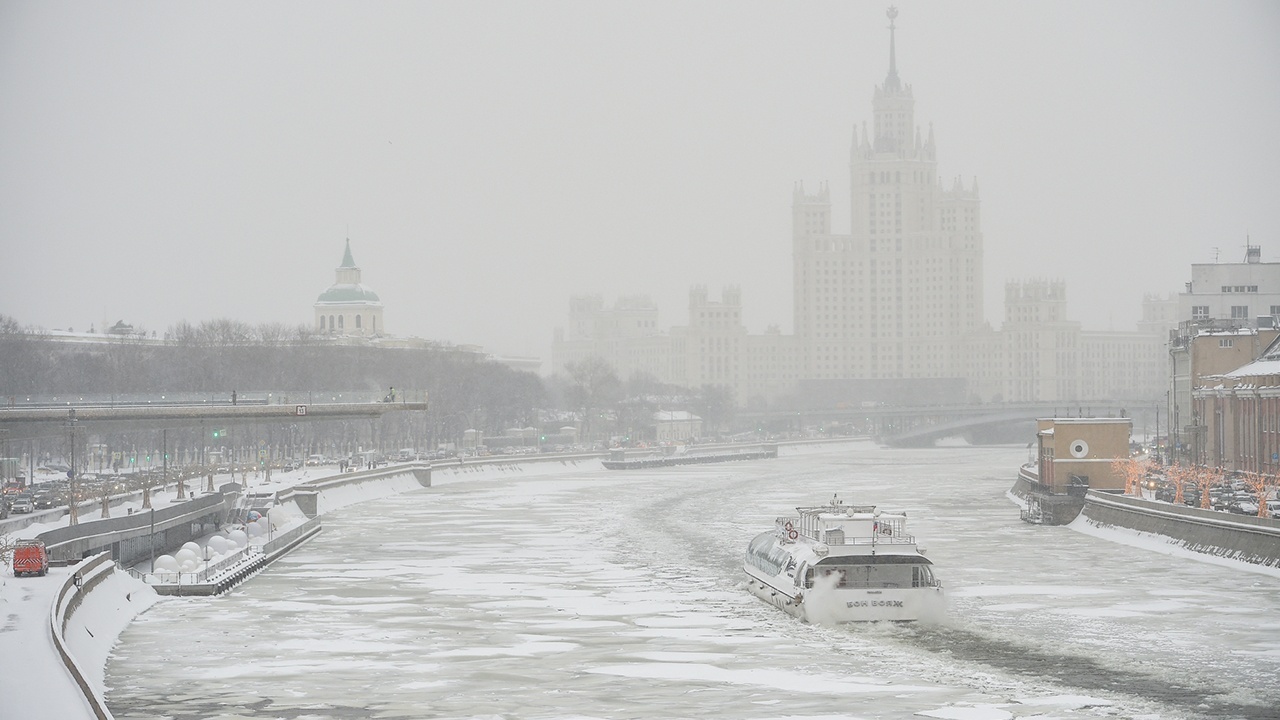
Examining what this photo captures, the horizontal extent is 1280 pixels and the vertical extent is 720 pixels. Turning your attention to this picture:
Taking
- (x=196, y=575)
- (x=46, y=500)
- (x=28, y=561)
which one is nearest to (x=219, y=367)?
(x=46, y=500)

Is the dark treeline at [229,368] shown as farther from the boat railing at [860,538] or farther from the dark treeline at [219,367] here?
the boat railing at [860,538]

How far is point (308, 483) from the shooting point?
341 ft

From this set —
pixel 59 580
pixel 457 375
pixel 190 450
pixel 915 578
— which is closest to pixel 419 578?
pixel 59 580

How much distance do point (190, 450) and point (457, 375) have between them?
132 ft

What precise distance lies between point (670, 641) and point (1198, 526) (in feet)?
103

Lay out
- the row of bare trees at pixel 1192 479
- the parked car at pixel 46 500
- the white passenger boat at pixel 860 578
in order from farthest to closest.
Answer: the parked car at pixel 46 500 < the row of bare trees at pixel 1192 479 < the white passenger boat at pixel 860 578

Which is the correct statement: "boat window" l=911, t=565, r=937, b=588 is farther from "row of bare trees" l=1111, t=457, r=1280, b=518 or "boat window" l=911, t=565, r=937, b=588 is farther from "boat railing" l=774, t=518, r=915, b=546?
"row of bare trees" l=1111, t=457, r=1280, b=518

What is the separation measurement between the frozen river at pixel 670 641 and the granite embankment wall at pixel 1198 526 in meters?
1.28

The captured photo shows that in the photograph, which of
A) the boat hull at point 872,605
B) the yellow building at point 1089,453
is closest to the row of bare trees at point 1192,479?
the yellow building at point 1089,453

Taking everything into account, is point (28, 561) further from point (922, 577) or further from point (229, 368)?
point (229, 368)

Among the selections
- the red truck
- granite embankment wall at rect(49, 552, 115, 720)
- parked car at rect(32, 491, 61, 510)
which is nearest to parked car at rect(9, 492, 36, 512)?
parked car at rect(32, 491, 61, 510)

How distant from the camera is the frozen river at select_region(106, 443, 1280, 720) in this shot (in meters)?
36.9

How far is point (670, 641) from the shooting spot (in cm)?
4556

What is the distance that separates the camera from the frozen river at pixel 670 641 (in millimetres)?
36875
